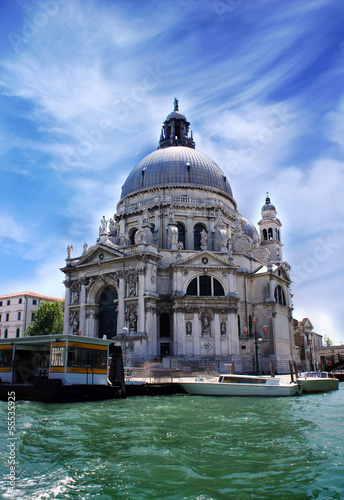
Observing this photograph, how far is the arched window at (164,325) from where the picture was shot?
1598 inches

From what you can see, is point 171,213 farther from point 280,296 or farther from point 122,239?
point 280,296

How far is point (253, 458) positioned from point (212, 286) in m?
29.9

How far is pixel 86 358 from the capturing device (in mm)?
23969

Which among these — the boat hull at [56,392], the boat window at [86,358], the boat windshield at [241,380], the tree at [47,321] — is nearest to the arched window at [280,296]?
the boat windshield at [241,380]

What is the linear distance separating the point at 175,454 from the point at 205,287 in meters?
29.7

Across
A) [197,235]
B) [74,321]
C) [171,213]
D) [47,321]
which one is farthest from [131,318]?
[47,321]

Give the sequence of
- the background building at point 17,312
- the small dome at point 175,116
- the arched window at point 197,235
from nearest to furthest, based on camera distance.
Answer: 1. the arched window at point 197,235
2. the small dome at point 175,116
3. the background building at point 17,312

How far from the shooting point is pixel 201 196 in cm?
4859

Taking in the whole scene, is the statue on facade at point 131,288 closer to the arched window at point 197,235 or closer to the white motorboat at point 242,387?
the arched window at point 197,235

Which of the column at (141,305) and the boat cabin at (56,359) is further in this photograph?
the column at (141,305)

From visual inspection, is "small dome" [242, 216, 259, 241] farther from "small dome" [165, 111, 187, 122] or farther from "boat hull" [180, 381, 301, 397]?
"boat hull" [180, 381, 301, 397]

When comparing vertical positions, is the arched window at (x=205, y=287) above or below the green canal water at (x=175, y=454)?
above

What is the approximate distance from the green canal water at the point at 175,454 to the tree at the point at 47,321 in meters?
34.3

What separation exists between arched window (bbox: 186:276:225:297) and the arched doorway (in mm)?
7157
